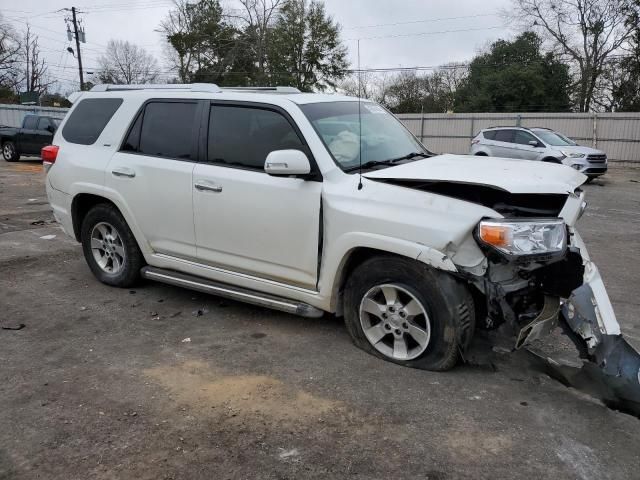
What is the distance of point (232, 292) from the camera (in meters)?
4.45

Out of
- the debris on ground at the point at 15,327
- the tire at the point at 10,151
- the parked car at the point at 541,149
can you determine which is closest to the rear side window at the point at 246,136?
the debris on ground at the point at 15,327

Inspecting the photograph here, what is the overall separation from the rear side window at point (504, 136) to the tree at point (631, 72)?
64.2 ft

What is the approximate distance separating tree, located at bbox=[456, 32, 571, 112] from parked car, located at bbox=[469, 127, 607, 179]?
18016 mm

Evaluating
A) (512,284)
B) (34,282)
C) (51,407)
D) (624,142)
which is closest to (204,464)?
(51,407)

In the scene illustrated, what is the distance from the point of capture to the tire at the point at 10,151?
20.3m

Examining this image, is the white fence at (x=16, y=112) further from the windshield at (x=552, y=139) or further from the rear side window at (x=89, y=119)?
the rear side window at (x=89, y=119)

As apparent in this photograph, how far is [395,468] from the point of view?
2.71 meters

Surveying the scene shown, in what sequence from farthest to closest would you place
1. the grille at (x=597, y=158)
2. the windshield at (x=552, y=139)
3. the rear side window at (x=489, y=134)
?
the rear side window at (x=489, y=134), the windshield at (x=552, y=139), the grille at (x=597, y=158)

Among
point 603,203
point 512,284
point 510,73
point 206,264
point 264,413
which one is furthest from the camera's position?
point 510,73

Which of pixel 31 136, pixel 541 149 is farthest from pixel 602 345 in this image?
pixel 31 136

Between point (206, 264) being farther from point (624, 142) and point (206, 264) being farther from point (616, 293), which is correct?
point (624, 142)

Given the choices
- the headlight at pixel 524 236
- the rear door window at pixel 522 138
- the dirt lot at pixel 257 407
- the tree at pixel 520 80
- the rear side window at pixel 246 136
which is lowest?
the dirt lot at pixel 257 407

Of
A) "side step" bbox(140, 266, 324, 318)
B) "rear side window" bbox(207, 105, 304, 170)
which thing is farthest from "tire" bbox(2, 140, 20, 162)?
"rear side window" bbox(207, 105, 304, 170)

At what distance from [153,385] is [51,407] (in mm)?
597
